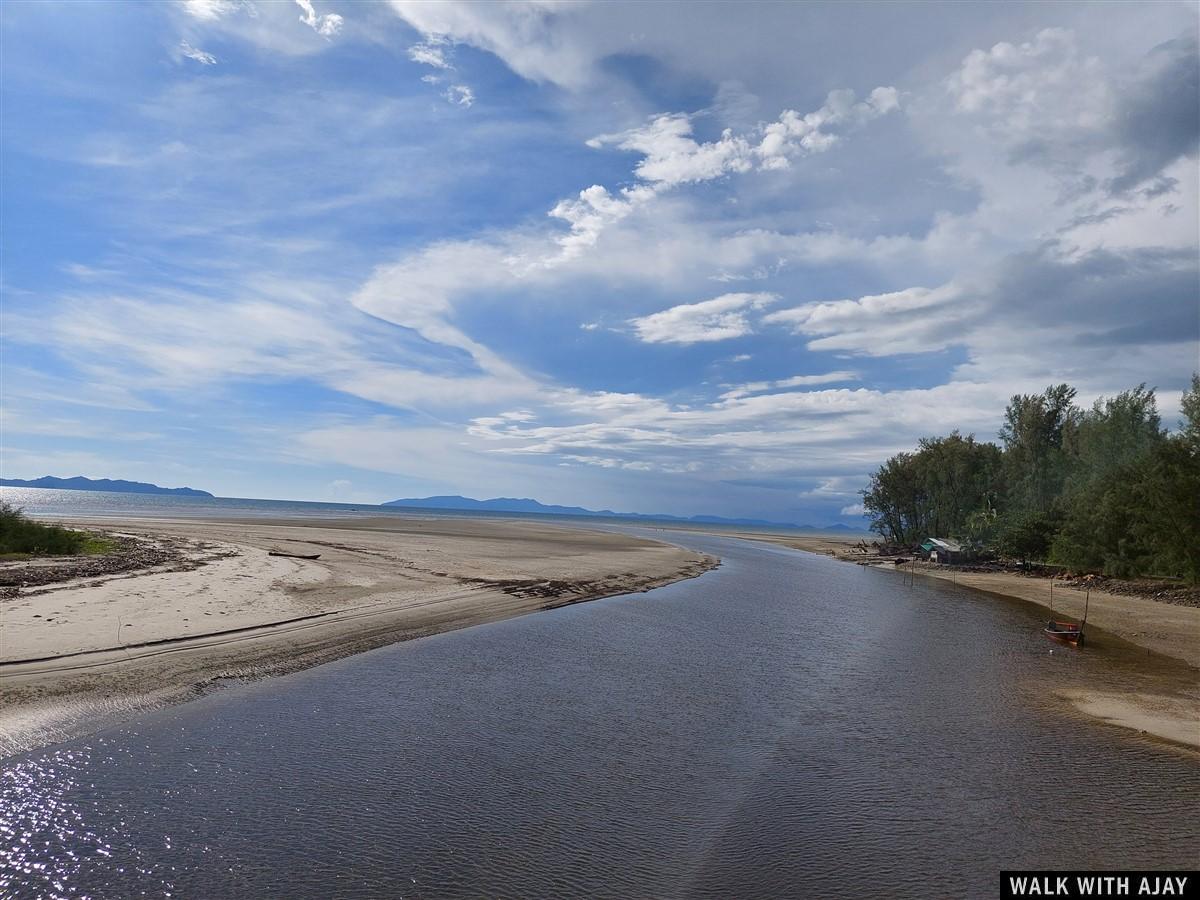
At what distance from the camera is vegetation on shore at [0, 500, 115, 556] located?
88.7ft

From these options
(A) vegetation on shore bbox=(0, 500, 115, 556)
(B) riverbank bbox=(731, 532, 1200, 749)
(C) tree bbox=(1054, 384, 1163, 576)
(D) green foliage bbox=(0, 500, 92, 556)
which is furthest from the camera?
(C) tree bbox=(1054, 384, 1163, 576)

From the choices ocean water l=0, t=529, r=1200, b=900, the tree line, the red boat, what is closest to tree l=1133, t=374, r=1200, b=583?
the tree line

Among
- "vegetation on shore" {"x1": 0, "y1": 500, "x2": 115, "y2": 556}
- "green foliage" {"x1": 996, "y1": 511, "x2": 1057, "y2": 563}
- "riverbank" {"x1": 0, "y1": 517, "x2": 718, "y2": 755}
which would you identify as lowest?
"riverbank" {"x1": 0, "y1": 517, "x2": 718, "y2": 755}

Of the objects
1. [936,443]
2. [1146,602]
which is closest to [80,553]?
[1146,602]

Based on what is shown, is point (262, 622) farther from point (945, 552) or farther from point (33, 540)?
point (945, 552)

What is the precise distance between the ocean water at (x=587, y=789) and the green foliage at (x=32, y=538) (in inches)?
807

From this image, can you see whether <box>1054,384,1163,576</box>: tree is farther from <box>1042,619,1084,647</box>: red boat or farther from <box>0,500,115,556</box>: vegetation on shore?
<box>0,500,115,556</box>: vegetation on shore

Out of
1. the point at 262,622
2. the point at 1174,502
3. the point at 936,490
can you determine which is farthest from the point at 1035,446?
the point at 262,622

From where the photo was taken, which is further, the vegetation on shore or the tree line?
the tree line

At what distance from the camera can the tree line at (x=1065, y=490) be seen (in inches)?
1423

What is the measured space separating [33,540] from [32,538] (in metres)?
0.14

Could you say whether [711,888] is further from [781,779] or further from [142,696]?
[142,696]

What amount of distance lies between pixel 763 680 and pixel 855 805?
7.23m

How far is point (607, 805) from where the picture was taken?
29.7 feet
